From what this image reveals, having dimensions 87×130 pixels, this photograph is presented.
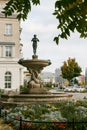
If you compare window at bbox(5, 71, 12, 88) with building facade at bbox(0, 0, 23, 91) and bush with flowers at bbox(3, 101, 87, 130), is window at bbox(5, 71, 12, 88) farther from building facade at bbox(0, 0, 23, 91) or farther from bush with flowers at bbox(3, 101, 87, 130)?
bush with flowers at bbox(3, 101, 87, 130)

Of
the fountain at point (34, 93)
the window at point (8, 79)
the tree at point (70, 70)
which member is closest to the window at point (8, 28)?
the window at point (8, 79)

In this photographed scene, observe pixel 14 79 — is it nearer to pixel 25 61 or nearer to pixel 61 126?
pixel 25 61

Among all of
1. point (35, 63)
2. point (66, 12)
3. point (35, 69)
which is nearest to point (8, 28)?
point (35, 69)

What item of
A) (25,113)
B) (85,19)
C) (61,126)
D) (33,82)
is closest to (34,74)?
(33,82)

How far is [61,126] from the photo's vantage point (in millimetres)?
13062

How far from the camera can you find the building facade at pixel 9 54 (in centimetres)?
5128

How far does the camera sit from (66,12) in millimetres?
3154

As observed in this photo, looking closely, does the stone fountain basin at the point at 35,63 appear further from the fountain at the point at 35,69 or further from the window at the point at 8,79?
the window at the point at 8,79

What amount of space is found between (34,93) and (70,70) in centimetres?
5966

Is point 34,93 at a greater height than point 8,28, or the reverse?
point 8,28

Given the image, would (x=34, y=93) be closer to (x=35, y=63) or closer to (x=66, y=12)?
(x=35, y=63)

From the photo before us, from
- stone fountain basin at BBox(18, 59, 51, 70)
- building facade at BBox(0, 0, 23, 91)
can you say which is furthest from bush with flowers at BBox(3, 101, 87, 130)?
building facade at BBox(0, 0, 23, 91)

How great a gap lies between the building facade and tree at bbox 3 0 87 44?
47757mm

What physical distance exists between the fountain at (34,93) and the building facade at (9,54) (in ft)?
78.6
